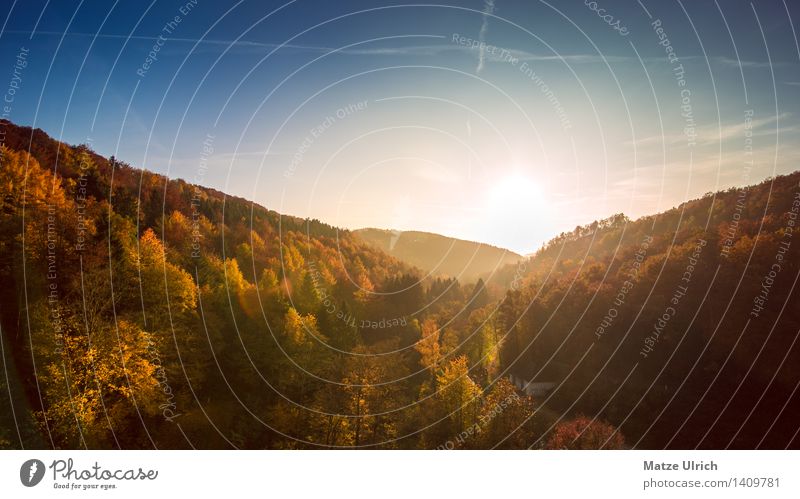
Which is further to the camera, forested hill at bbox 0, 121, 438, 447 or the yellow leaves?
the yellow leaves

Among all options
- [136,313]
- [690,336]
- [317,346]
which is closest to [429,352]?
[317,346]

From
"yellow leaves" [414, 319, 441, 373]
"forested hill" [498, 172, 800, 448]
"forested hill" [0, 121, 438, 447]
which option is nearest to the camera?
"forested hill" [0, 121, 438, 447]

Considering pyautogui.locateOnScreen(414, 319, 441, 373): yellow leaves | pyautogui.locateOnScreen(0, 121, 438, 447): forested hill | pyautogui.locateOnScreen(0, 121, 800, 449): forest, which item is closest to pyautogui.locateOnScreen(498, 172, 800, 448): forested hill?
pyautogui.locateOnScreen(0, 121, 800, 449): forest

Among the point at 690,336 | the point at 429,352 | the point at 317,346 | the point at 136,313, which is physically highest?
the point at 136,313

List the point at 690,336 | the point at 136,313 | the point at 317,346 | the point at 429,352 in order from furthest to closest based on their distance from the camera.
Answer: the point at 317,346 < the point at 429,352 < the point at 690,336 < the point at 136,313

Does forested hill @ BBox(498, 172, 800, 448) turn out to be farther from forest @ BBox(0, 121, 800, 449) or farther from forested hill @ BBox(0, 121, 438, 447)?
forested hill @ BBox(0, 121, 438, 447)

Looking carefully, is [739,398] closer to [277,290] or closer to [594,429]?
[594,429]

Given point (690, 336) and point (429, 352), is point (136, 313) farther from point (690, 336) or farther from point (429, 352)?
point (690, 336)
